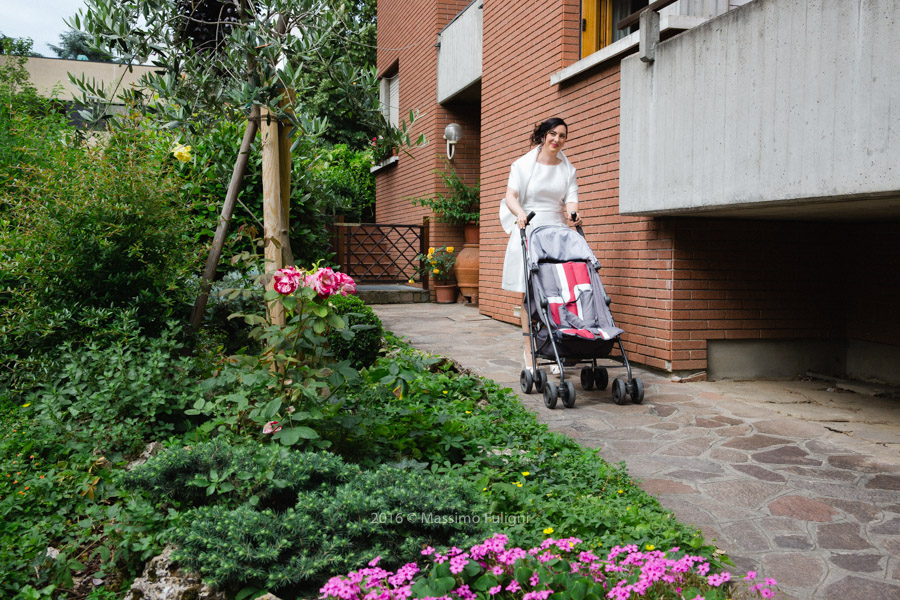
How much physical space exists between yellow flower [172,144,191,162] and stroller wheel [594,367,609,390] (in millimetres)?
3550

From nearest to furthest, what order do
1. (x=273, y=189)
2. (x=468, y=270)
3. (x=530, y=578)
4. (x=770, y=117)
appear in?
(x=530, y=578), (x=273, y=189), (x=770, y=117), (x=468, y=270)

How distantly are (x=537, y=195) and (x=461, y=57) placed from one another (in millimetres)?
6496

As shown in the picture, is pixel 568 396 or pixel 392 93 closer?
pixel 568 396

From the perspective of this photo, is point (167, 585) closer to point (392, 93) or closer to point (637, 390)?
point (637, 390)

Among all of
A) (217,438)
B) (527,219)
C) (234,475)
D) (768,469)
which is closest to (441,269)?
(527,219)

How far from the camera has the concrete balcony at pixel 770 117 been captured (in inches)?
140

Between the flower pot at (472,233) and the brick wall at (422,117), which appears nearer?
the flower pot at (472,233)

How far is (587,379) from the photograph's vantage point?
5371mm

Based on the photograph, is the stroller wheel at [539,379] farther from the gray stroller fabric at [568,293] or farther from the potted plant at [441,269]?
the potted plant at [441,269]

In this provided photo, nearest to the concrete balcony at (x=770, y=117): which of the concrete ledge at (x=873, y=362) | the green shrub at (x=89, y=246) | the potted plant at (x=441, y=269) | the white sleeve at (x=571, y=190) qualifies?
the white sleeve at (x=571, y=190)

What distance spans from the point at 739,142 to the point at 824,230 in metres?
2.00

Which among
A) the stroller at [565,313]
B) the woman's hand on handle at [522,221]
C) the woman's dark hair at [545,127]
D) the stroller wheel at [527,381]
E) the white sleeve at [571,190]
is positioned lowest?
the stroller wheel at [527,381]

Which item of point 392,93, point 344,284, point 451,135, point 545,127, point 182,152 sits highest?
point 392,93

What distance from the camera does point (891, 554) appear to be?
8.50ft
